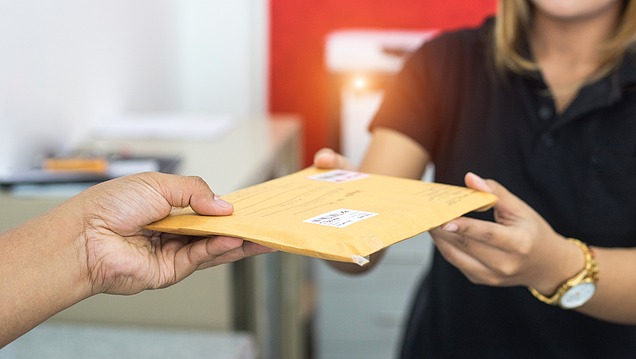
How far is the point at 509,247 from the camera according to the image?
3.18 feet

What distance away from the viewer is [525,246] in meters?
0.97

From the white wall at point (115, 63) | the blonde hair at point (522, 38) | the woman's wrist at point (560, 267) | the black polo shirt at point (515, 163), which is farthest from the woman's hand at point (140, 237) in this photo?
the white wall at point (115, 63)

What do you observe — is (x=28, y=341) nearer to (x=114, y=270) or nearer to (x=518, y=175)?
(x=114, y=270)

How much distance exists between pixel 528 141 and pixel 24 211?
→ 86 centimetres

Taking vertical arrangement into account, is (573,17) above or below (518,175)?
above

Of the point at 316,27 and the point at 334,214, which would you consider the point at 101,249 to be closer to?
the point at 334,214

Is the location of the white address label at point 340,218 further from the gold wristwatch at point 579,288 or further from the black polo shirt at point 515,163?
the black polo shirt at point 515,163

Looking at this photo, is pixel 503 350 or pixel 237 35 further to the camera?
pixel 237 35

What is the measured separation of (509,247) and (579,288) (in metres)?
0.15

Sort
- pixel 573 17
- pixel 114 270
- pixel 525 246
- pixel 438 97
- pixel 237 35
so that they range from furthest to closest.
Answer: pixel 237 35, pixel 438 97, pixel 573 17, pixel 525 246, pixel 114 270

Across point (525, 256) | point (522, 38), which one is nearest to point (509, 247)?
point (525, 256)

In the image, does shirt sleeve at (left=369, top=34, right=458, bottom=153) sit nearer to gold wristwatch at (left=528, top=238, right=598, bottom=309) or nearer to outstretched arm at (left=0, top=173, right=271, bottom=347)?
gold wristwatch at (left=528, top=238, right=598, bottom=309)

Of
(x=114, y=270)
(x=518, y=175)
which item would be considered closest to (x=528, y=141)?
(x=518, y=175)

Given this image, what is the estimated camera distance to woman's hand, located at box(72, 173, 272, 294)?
812 mm
